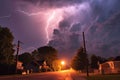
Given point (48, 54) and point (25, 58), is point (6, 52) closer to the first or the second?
point (25, 58)

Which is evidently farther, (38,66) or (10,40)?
(38,66)

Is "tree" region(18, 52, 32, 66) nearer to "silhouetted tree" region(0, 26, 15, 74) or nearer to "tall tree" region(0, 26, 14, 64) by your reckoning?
"silhouetted tree" region(0, 26, 15, 74)

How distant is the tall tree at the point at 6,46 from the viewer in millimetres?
63219

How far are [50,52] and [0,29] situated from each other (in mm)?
73201

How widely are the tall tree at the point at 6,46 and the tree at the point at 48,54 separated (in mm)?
63794

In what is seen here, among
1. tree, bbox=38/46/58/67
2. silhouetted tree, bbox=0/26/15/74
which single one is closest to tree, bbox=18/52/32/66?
tree, bbox=38/46/58/67

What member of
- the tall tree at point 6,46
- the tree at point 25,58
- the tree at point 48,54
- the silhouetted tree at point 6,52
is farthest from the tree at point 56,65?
the tall tree at point 6,46

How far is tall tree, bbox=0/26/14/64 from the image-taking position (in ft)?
207

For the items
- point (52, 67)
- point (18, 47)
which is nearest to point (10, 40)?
point (18, 47)

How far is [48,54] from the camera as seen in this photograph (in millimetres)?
139000

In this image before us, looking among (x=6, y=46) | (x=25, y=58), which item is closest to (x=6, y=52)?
(x=6, y=46)

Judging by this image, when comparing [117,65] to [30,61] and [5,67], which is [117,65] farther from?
[30,61]

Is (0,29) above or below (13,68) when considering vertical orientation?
above

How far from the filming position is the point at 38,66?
11606 cm
